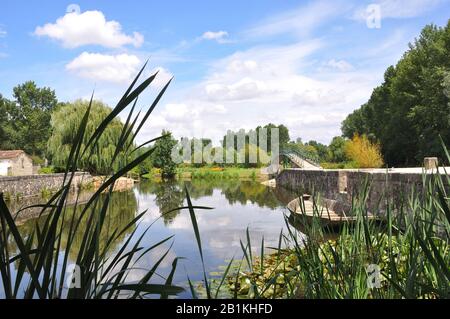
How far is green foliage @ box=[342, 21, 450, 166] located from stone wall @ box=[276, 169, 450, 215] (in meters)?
7.18

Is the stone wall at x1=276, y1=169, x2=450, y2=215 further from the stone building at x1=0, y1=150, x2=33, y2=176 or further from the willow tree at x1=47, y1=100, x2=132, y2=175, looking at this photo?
the stone building at x1=0, y1=150, x2=33, y2=176

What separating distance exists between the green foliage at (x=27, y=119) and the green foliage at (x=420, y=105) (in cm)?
3222

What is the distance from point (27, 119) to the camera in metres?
48.7

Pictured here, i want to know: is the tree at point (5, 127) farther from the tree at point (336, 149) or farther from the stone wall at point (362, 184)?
the tree at point (336, 149)

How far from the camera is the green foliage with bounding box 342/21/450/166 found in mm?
24719

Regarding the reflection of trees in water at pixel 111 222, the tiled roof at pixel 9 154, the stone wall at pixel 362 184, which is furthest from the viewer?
the tiled roof at pixel 9 154

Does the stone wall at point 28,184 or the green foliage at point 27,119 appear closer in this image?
the stone wall at point 28,184

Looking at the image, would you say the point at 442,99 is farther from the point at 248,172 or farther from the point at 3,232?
the point at 3,232

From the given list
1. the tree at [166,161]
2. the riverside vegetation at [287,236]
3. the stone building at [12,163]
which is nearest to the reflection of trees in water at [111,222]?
the riverside vegetation at [287,236]

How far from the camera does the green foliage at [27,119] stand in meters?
46.1

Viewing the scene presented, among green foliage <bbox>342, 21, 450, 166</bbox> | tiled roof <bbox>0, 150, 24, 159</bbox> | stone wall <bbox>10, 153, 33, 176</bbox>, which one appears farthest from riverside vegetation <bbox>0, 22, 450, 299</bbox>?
stone wall <bbox>10, 153, 33, 176</bbox>

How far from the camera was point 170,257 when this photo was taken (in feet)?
28.6
